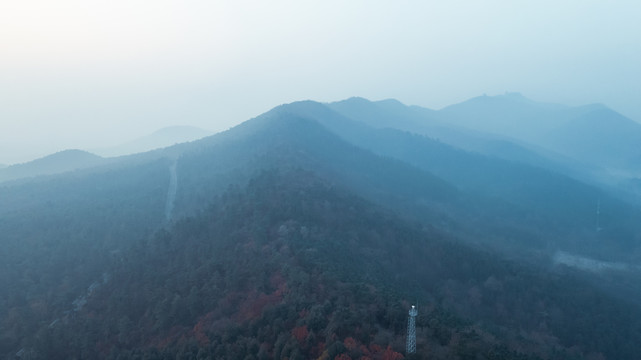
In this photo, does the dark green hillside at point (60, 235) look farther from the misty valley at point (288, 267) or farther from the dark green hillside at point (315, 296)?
the dark green hillside at point (315, 296)

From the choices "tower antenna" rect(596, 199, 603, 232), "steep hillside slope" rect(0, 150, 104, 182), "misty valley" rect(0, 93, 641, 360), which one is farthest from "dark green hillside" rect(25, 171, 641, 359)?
"steep hillside slope" rect(0, 150, 104, 182)

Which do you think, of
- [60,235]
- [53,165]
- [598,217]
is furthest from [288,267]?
[53,165]

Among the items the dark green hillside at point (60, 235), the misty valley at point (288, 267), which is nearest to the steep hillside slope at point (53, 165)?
the misty valley at point (288, 267)

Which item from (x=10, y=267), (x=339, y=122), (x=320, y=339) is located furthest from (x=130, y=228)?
(x=339, y=122)

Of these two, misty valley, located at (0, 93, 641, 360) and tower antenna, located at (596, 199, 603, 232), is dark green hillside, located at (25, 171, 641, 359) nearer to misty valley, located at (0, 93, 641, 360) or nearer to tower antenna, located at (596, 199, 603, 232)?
misty valley, located at (0, 93, 641, 360)

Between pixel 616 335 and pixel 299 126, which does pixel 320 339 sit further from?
pixel 299 126

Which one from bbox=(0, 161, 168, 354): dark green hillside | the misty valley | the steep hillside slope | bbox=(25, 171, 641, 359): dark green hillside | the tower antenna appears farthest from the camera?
the steep hillside slope
